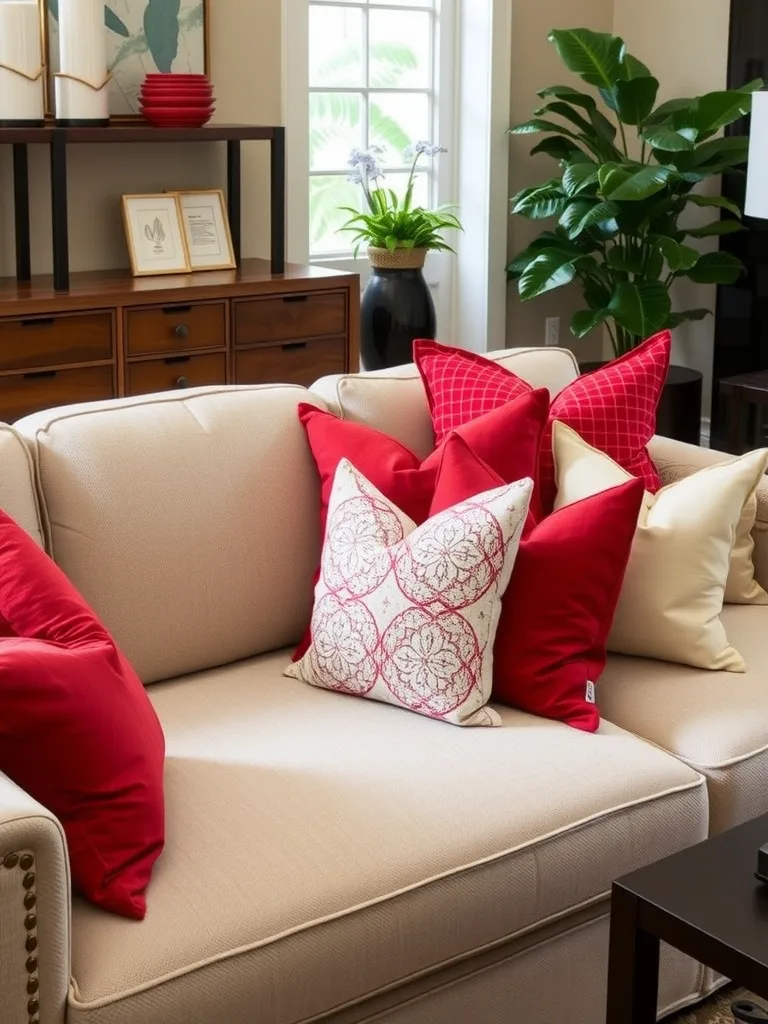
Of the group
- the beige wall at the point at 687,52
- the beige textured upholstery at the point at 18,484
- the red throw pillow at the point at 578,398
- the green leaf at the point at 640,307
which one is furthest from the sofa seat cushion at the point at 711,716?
the beige wall at the point at 687,52

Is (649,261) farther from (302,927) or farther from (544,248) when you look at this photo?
(302,927)

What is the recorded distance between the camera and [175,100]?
154 inches

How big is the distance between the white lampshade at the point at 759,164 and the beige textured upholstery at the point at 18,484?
1361 mm

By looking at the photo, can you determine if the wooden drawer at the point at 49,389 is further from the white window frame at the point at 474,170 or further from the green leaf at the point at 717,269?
the green leaf at the point at 717,269

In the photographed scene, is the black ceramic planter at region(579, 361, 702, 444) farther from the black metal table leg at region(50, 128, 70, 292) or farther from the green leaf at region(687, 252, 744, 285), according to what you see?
the black metal table leg at region(50, 128, 70, 292)

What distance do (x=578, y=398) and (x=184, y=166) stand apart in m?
2.34

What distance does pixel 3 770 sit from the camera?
1.48 meters

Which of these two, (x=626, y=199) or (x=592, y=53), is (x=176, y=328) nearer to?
(x=626, y=199)

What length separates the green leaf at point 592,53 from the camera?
4.42m

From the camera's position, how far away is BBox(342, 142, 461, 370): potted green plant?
4.30m

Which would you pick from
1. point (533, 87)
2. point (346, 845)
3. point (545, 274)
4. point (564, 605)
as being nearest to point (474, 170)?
point (533, 87)

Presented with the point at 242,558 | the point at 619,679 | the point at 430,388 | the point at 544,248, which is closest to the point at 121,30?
the point at 544,248

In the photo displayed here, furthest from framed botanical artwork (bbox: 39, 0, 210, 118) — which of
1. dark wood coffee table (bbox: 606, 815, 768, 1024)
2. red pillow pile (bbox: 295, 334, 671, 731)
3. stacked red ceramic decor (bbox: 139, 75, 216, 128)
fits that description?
dark wood coffee table (bbox: 606, 815, 768, 1024)

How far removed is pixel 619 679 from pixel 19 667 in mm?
1048
